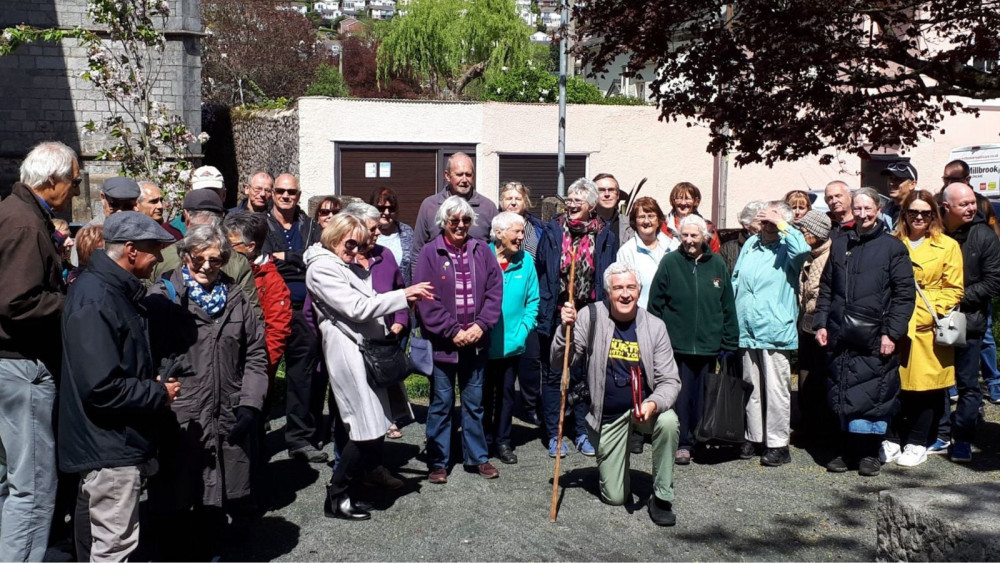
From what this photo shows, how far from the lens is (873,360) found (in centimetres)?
673

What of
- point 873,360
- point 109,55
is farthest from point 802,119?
point 109,55

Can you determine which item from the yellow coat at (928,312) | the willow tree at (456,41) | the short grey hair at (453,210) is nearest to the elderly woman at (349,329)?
the short grey hair at (453,210)

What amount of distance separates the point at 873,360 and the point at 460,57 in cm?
2884

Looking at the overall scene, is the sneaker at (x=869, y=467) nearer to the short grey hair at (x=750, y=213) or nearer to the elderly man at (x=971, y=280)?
the elderly man at (x=971, y=280)

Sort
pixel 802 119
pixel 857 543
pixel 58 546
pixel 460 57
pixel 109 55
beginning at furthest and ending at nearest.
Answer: pixel 460 57 < pixel 109 55 < pixel 802 119 < pixel 857 543 < pixel 58 546

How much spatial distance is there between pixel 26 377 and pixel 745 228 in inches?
215

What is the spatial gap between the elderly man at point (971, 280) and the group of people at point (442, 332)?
2 centimetres

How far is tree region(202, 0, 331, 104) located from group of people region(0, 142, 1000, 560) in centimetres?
3361

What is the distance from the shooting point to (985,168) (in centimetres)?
1738

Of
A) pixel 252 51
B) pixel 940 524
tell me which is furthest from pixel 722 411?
pixel 252 51

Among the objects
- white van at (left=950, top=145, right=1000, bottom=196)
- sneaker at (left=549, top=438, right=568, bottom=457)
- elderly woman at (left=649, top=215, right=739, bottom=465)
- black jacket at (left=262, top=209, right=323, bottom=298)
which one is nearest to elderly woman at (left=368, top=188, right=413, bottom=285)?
black jacket at (left=262, top=209, right=323, bottom=298)

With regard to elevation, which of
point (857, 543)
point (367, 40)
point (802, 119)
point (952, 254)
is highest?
point (367, 40)

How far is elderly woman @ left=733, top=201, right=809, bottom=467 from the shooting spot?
7016 millimetres

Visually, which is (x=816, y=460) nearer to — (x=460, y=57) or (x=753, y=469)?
(x=753, y=469)
